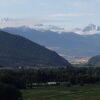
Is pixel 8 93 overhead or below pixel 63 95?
overhead

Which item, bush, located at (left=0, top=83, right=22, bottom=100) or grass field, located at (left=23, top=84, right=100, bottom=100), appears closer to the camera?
Result: bush, located at (left=0, top=83, right=22, bottom=100)

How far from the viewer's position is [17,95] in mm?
66375

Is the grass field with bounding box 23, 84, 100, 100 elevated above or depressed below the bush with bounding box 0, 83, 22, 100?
below

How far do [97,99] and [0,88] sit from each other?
4857 cm

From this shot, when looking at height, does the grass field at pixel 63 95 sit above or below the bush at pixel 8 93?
below

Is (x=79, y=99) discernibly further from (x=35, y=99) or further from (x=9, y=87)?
(x=9, y=87)

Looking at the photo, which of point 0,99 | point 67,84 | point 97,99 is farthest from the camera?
point 67,84

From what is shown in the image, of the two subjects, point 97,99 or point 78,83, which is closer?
point 97,99

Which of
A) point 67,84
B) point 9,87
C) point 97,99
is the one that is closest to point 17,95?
point 9,87

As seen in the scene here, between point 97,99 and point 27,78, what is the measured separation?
299 feet

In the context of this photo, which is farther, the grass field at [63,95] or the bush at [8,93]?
the grass field at [63,95]

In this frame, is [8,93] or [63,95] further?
[63,95]

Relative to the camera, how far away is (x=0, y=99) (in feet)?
210

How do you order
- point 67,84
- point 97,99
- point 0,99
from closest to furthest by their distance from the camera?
1. point 0,99
2. point 97,99
3. point 67,84
